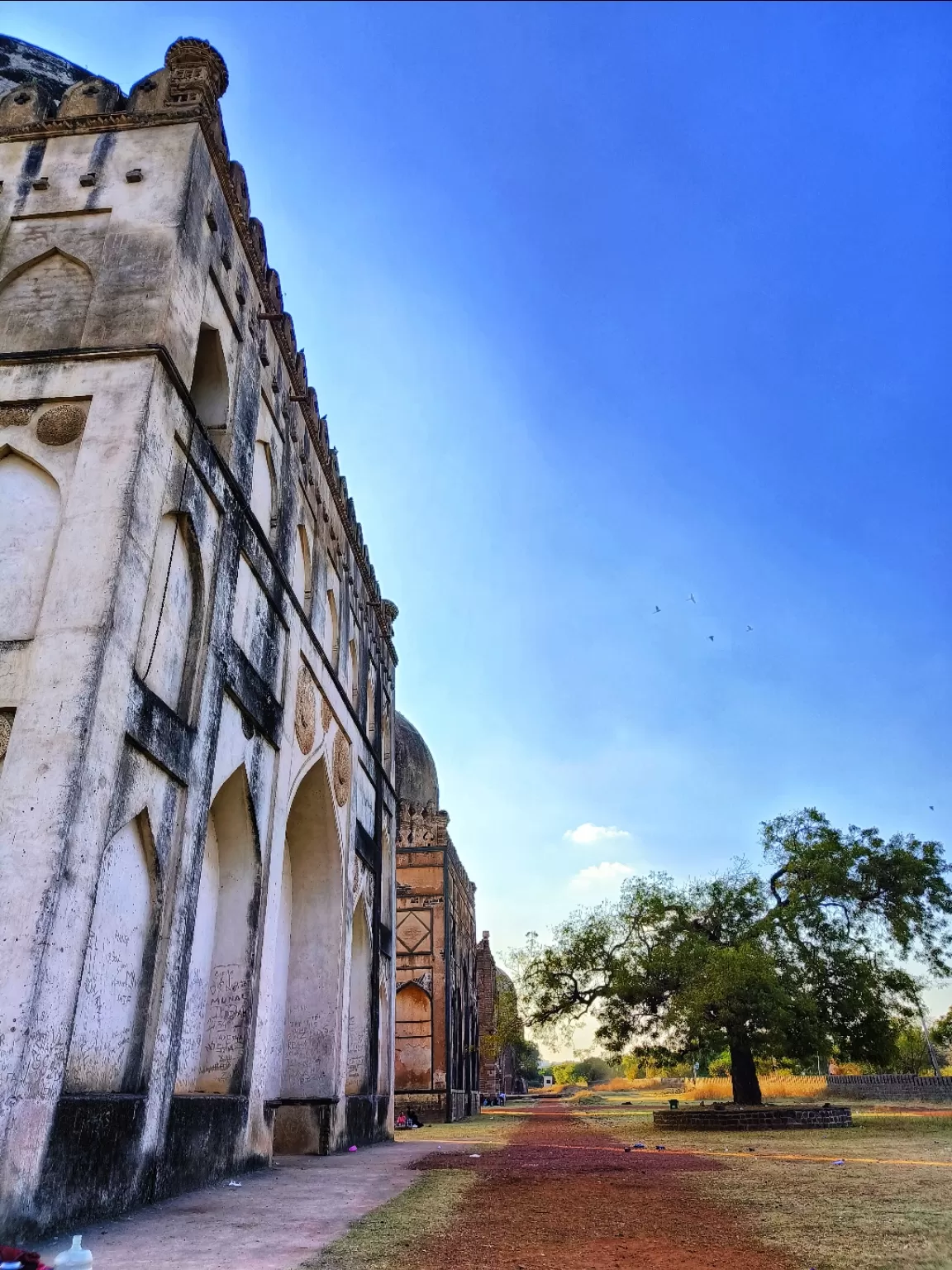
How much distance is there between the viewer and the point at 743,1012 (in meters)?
16.8

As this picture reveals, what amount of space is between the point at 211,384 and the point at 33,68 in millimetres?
6815

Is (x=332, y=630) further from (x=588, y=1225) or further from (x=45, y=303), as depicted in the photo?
(x=588, y=1225)

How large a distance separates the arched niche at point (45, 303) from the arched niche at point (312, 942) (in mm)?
6648

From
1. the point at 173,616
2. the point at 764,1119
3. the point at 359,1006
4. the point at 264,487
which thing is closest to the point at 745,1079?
→ the point at 764,1119

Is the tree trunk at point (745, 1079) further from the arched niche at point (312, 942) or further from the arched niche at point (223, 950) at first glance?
the arched niche at point (223, 950)

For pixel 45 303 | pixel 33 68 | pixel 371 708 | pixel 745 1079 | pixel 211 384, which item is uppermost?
pixel 33 68

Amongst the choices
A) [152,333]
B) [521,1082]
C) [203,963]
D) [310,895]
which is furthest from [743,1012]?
[521,1082]

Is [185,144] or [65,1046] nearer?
[65,1046]

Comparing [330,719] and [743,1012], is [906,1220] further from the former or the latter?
[743,1012]

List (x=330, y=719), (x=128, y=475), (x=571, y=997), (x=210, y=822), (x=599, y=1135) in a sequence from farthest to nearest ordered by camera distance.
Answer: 1. (x=571, y=997)
2. (x=599, y=1135)
3. (x=330, y=719)
4. (x=210, y=822)
5. (x=128, y=475)

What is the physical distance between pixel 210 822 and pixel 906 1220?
277 inches

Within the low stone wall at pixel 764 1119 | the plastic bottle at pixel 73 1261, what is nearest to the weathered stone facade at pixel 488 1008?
the low stone wall at pixel 764 1119

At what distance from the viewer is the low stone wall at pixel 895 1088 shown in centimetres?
2947

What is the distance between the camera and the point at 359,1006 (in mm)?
15516
